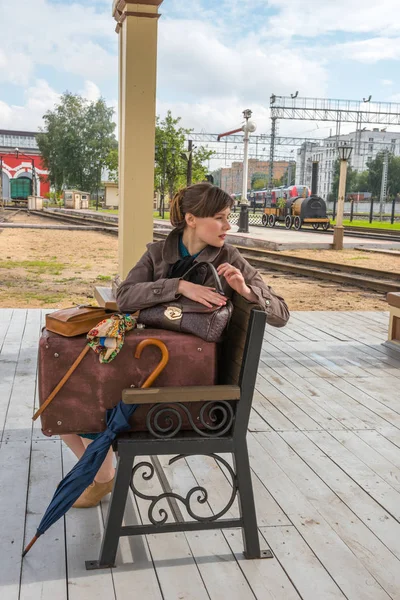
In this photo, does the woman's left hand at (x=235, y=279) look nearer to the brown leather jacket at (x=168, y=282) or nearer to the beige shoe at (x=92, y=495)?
the brown leather jacket at (x=168, y=282)

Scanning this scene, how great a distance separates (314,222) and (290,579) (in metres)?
27.5

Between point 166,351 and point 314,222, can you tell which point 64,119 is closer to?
point 314,222

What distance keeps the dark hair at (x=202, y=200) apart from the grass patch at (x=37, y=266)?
35.4ft

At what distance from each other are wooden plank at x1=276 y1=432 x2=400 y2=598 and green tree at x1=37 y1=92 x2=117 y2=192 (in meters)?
74.7

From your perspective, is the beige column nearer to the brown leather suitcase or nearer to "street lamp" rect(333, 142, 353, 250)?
the brown leather suitcase

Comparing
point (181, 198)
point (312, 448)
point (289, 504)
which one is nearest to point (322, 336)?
point (312, 448)

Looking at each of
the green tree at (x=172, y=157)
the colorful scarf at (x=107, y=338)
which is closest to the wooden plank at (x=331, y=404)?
the colorful scarf at (x=107, y=338)

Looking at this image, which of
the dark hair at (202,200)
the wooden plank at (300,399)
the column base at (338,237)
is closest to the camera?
the dark hair at (202,200)

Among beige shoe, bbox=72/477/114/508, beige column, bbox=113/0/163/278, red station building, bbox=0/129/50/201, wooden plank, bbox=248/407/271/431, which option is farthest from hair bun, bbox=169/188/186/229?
red station building, bbox=0/129/50/201

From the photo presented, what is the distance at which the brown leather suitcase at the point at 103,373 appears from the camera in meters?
2.14

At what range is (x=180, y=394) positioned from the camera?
2.08 metres

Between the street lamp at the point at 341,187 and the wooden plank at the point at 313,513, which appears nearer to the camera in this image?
the wooden plank at the point at 313,513

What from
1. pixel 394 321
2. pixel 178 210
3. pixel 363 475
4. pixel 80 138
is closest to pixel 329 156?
pixel 80 138

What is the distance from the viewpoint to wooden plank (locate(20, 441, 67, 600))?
2.01 m
